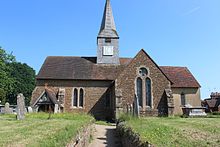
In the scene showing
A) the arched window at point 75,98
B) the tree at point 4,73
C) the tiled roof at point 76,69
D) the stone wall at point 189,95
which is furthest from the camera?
the tree at point 4,73

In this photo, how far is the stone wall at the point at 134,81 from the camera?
96.7ft

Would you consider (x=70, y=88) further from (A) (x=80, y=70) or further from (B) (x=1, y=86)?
(B) (x=1, y=86)

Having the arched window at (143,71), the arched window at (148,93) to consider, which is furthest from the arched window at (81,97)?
the arched window at (148,93)

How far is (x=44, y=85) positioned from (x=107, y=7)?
17.1 m

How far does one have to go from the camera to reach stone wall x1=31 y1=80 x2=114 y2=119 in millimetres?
33562

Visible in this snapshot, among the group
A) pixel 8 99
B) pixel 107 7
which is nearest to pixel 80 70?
pixel 107 7

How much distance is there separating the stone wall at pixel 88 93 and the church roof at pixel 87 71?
752 mm

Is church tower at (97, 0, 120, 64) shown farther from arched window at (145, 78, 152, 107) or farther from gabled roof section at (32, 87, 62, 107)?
gabled roof section at (32, 87, 62, 107)

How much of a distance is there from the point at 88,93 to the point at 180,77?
48.2ft

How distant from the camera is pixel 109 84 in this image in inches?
1356

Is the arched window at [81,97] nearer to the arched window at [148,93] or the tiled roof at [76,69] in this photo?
the tiled roof at [76,69]

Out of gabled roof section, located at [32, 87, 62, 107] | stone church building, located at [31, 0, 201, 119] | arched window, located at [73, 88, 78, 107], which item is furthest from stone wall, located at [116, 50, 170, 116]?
gabled roof section, located at [32, 87, 62, 107]

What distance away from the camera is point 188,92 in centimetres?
3556

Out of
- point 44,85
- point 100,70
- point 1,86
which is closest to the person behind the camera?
point 44,85
